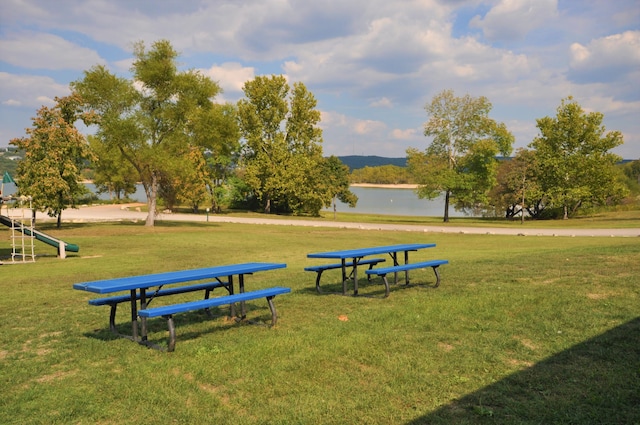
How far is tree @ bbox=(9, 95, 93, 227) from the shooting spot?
25047mm

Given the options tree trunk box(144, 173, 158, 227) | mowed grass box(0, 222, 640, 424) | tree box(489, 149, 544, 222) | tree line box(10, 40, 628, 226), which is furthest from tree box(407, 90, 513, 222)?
mowed grass box(0, 222, 640, 424)

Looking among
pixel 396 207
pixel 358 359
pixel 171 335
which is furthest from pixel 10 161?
pixel 396 207

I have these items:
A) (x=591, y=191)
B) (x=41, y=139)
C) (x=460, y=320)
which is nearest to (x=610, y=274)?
(x=460, y=320)

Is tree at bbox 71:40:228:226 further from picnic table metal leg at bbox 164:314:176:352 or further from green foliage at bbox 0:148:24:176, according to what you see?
picnic table metal leg at bbox 164:314:176:352

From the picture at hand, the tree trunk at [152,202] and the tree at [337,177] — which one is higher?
the tree at [337,177]

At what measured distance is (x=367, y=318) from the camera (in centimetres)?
698

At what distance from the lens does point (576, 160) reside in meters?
50.6

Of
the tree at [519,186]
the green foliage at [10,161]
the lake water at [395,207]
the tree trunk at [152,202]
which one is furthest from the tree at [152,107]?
the tree at [519,186]

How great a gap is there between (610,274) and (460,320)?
4307 mm

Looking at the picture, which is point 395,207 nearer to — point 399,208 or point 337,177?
point 399,208

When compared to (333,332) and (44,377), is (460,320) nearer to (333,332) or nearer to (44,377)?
(333,332)

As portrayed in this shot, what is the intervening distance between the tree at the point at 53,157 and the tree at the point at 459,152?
26059mm

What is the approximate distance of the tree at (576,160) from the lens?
49625 mm

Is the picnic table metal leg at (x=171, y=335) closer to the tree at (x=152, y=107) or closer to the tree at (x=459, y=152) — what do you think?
the tree at (x=152, y=107)
